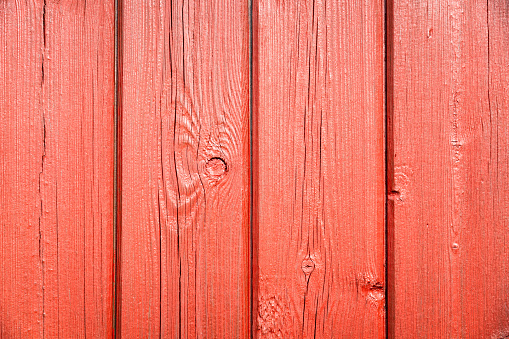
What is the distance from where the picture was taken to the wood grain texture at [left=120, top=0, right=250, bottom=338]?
625 mm

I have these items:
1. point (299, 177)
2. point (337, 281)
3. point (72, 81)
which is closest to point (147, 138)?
point (72, 81)

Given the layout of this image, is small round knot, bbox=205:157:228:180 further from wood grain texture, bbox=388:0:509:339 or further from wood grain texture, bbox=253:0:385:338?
wood grain texture, bbox=388:0:509:339

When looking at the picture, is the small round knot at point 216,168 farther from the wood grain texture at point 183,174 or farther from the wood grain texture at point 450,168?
the wood grain texture at point 450,168

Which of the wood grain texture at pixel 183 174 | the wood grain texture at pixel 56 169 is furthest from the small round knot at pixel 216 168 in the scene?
the wood grain texture at pixel 56 169

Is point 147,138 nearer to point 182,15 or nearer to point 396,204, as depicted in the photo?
point 182,15

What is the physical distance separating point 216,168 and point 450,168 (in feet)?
1.48

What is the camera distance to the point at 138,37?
631 mm

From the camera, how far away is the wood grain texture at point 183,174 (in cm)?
62

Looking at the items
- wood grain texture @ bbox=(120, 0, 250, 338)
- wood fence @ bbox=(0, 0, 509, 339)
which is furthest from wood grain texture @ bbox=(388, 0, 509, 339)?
wood grain texture @ bbox=(120, 0, 250, 338)

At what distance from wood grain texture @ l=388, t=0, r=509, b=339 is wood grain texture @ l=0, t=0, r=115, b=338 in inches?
21.6

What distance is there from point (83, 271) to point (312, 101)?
0.53m

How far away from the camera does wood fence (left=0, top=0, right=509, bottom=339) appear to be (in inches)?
24.5

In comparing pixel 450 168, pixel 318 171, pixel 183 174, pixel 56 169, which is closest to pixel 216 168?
pixel 183 174

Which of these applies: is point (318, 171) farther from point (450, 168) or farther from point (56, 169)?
point (56, 169)
